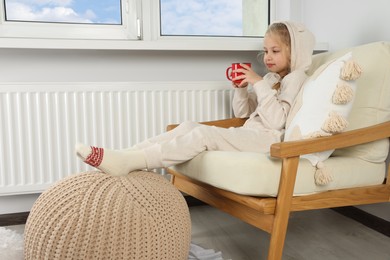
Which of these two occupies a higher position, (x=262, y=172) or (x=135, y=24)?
(x=135, y=24)

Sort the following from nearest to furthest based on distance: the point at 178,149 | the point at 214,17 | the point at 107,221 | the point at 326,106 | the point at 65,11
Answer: the point at 107,221 < the point at 326,106 < the point at 178,149 < the point at 65,11 < the point at 214,17

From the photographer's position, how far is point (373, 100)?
1.44 metres

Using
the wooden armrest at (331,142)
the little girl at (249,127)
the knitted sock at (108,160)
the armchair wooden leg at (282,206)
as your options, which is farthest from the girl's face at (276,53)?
the knitted sock at (108,160)

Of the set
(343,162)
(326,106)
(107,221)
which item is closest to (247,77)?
(326,106)

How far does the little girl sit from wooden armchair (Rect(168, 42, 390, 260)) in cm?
10

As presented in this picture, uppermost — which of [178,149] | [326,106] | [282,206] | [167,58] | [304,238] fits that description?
[167,58]

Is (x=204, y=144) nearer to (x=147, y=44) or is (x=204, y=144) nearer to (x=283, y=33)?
(x=283, y=33)

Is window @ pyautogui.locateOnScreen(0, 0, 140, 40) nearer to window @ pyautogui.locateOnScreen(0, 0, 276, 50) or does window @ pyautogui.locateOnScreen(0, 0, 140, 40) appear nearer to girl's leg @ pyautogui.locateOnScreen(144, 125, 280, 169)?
window @ pyautogui.locateOnScreen(0, 0, 276, 50)

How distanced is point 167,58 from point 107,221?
1.29m

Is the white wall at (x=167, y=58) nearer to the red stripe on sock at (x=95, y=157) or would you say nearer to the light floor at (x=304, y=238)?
the light floor at (x=304, y=238)

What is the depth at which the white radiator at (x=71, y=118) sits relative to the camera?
1.89 m

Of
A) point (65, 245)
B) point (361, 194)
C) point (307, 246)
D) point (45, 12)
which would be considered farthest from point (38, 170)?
point (361, 194)

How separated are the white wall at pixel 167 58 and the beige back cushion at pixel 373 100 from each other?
344mm

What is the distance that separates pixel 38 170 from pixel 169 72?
816 mm
